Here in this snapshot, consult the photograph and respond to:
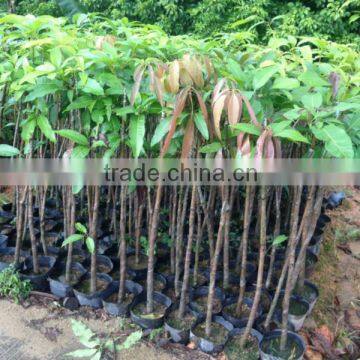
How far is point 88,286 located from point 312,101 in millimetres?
1521

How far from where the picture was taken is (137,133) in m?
1.75

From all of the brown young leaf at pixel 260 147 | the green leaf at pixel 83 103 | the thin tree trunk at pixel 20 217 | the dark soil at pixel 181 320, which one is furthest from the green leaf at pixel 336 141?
the thin tree trunk at pixel 20 217

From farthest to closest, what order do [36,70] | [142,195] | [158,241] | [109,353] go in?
[158,241] → [142,195] → [109,353] → [36,70]

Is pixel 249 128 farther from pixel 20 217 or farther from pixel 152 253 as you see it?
pixel 20 217

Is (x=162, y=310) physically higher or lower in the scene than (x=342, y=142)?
lower

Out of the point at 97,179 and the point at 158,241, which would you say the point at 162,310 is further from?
the point at 97,179

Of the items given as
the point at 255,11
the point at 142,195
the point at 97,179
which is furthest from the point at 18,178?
the point at 255,11

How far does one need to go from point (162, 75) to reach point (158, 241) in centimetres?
130

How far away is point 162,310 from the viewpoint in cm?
219

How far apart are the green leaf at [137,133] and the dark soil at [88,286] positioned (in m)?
0.94

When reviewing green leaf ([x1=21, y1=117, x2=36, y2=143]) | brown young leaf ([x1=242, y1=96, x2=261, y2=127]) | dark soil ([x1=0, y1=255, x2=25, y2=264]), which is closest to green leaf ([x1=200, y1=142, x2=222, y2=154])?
brown young leaf ([x1=242, y1=96, x2=261, y2=127])

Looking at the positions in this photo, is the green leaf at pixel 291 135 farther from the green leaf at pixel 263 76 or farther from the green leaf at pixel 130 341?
the green leaf at pixel 130 341

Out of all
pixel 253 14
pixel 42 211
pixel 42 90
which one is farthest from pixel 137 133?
pixel 253 14

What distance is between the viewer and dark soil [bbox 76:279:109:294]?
2340 millimetres
